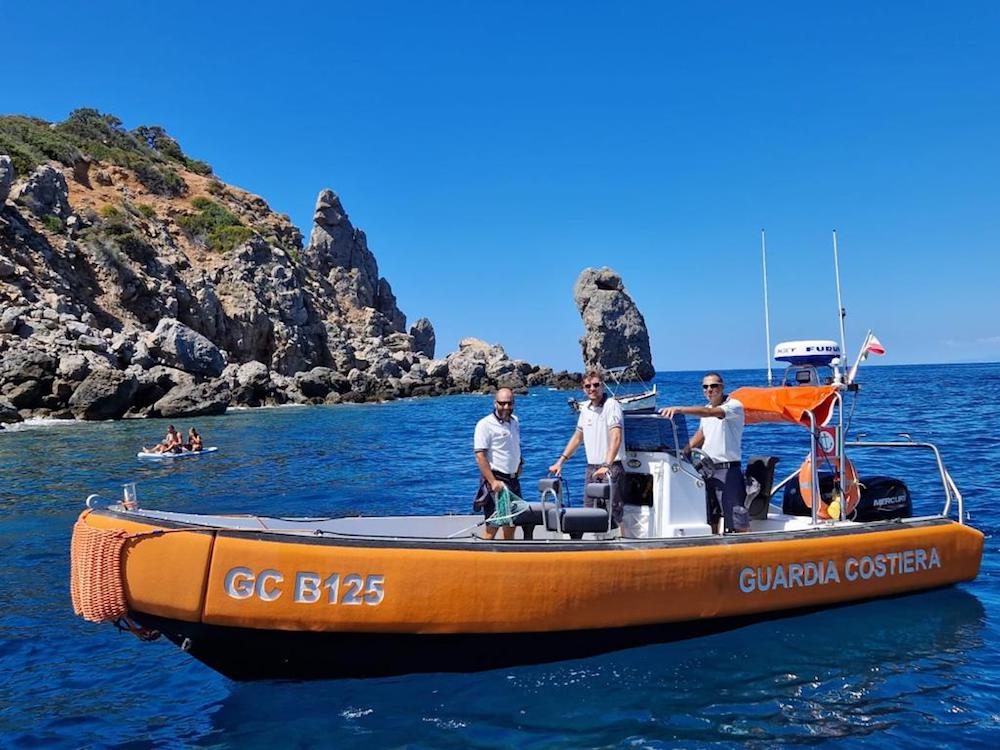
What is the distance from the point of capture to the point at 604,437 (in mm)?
7480

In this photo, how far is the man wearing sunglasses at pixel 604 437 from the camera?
24.0ft

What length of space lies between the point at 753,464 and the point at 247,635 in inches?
228

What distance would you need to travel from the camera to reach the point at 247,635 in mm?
5859

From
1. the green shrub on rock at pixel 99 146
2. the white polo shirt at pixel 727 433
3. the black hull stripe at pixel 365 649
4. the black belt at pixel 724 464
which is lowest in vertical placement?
the black hull stripe at pixel 365 649

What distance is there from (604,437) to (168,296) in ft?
165

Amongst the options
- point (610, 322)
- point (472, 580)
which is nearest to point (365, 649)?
point (472, 580)

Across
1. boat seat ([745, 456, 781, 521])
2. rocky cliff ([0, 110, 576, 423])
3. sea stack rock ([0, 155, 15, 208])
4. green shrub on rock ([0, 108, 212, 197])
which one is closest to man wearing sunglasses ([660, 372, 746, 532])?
boat seat ([745, 456, 781, 521])

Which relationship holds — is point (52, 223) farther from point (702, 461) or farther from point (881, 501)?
point (881, 501)

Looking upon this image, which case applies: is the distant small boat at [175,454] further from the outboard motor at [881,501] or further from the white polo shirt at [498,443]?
the outboard motor at [881,501]

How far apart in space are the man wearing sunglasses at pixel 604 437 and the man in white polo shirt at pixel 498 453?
484mm

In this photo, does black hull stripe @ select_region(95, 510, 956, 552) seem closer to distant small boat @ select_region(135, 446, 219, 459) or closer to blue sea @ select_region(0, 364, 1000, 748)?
blue sea @ select_region(0, 364, 1000, 748)

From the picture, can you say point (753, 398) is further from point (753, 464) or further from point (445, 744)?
point (445, 744)

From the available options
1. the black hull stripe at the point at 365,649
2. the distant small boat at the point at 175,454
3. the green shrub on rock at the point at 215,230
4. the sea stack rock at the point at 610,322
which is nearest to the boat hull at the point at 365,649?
the black hull stripe at the point at 365,649

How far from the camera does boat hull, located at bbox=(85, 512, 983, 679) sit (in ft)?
18.7
